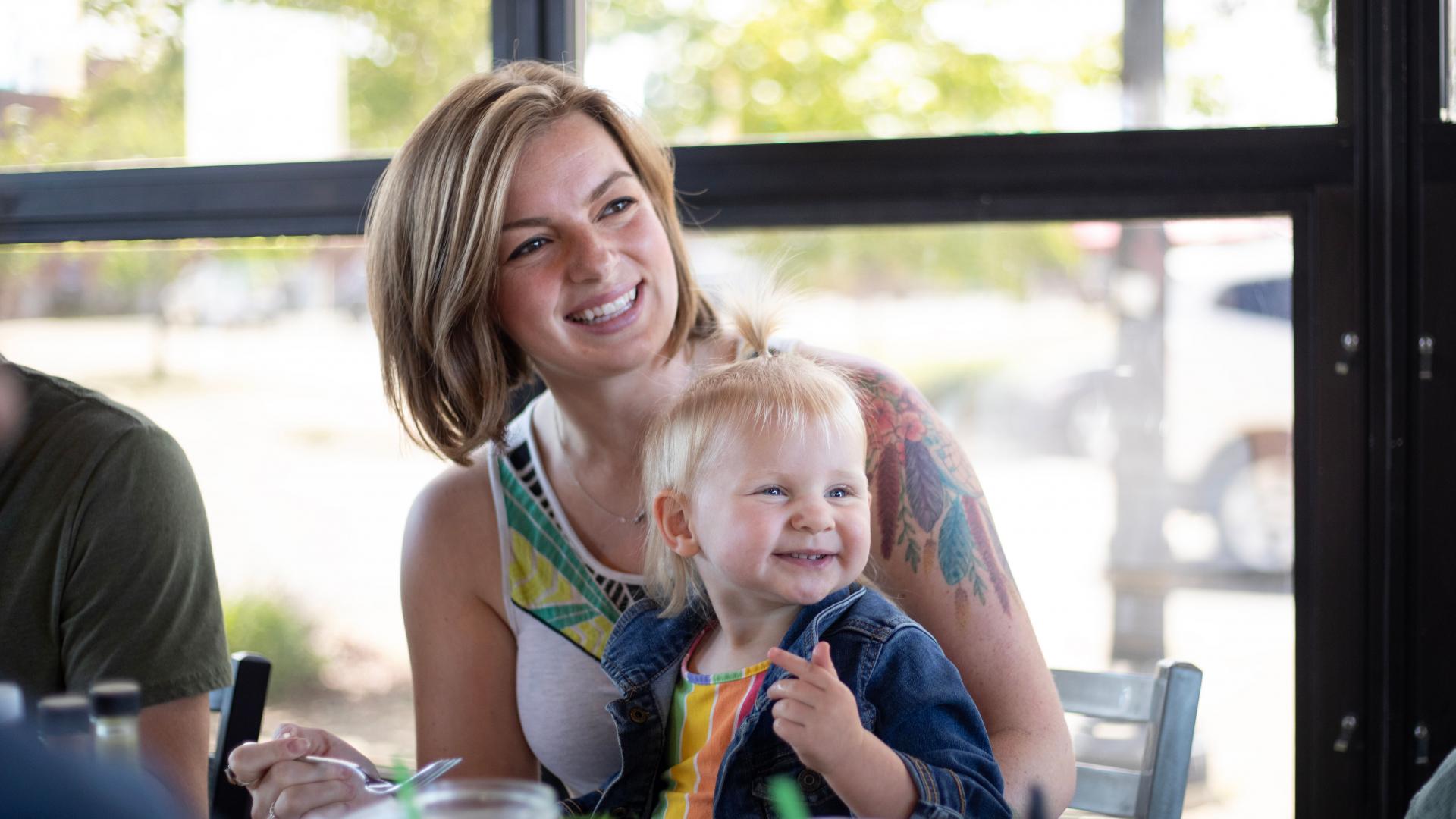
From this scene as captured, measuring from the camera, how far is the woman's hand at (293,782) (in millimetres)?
1073

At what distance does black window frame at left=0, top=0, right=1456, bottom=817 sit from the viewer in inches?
64.0

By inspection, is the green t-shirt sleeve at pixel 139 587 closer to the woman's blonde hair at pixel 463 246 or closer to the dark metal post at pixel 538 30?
the woman's blonde hair at pixel 463 246

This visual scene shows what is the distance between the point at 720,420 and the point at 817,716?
0.40 metres

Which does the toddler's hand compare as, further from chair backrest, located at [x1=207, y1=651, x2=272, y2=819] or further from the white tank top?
chair backrest, located at [x1=207, y1=651, x2=272, y2=819]

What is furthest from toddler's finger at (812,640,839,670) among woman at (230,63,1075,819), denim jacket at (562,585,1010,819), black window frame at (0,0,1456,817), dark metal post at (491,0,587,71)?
dark metal post at (491,0,587,71)

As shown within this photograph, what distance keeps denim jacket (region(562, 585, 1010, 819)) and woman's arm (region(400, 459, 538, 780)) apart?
0.22m

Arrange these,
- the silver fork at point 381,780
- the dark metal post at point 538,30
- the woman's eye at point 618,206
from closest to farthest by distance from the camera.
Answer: the silver fork at point 381,780 → the woman's eye at point 618,206 → the dark metal post at point 538,30

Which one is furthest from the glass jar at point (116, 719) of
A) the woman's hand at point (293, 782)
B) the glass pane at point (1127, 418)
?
the glass pane at point (1127, 418)

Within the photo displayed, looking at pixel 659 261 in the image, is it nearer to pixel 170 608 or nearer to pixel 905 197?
pixel 905 197

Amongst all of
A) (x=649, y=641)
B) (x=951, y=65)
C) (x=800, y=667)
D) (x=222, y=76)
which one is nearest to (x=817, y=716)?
(x=800, y=667)

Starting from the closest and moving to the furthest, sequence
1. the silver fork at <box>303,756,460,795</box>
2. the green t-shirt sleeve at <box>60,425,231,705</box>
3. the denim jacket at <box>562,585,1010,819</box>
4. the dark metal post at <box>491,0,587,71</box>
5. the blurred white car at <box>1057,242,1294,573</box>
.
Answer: the silver fork at <box>303,756,460,795</box>, the denim jacket at <box>562,585,1010,819</box>, the green t-shirt sleeve at <box>60,425,231,705</box>, the blurred white car at <box>1057,242,1294,573</box>, the dark metal post at <box>491,0,587,71</box>

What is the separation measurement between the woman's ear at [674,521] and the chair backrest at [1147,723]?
500 millimetres

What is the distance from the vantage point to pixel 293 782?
108cm

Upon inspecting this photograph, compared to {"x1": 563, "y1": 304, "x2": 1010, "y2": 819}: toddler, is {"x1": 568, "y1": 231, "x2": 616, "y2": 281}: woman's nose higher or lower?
higher
